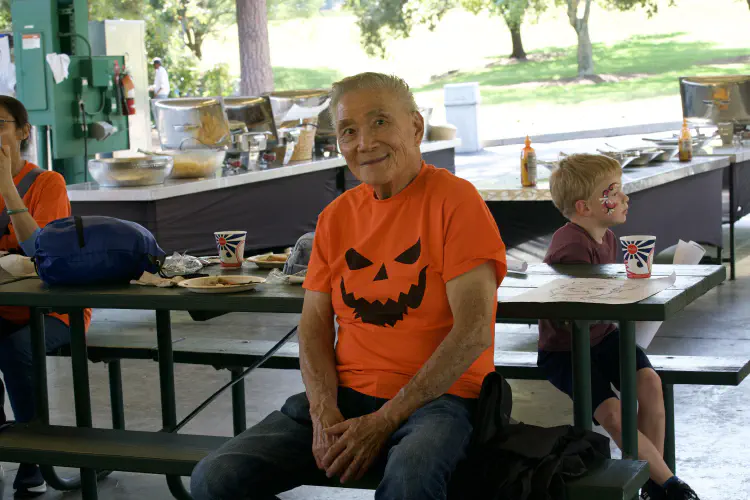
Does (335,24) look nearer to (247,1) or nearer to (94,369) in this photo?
(247,1)

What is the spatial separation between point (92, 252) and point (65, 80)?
214 inches

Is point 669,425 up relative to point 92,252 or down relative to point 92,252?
down

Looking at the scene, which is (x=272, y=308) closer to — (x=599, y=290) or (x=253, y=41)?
(x=599, y=290)

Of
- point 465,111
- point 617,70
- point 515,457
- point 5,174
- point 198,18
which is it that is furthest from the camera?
point 198,18

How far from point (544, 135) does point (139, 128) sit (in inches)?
474

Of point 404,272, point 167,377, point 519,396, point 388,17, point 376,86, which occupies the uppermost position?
point 388,17

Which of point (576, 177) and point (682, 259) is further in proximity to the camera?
point (576, 177)

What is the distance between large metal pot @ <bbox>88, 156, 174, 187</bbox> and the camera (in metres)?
5.64

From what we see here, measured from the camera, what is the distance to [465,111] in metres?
19.0

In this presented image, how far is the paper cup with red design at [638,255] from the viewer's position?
272 centimetres

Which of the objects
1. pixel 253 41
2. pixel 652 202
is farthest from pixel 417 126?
pixel 253 41

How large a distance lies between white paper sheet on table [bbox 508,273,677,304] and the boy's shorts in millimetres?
352

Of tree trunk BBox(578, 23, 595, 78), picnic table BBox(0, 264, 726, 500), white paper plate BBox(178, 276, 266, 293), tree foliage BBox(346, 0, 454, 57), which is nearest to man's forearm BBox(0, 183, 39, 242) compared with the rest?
picnic table BBox(0, 264, 726, 500)

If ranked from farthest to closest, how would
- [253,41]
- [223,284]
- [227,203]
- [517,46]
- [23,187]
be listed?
[517,46], [253,41], [227,203], [23,187], [223,284]
